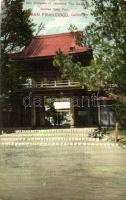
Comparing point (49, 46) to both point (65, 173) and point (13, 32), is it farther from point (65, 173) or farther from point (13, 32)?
point (65, 173)

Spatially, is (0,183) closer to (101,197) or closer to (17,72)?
(101,197)

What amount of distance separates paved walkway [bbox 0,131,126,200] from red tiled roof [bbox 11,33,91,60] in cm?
160

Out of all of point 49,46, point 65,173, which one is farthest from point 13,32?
point 49,46

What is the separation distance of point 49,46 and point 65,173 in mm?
3659

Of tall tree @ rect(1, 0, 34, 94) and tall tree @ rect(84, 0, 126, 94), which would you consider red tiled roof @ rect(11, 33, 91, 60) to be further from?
tall tree @ rect(84, 0, 126, 94)

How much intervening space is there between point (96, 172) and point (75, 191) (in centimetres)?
177

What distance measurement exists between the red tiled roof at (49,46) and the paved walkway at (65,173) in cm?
160

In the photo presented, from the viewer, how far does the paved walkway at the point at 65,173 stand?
4.08m

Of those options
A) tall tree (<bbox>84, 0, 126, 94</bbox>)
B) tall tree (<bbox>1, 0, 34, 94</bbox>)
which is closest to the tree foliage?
tall tree (<bbox>84, 0, 126, 94</bbox>)

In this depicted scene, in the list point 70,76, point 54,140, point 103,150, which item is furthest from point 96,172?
point 54,140

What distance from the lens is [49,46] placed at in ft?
29.9

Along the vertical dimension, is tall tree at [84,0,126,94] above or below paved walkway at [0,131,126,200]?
above

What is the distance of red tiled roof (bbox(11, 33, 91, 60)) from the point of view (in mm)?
6820

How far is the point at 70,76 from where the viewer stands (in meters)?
6.48
